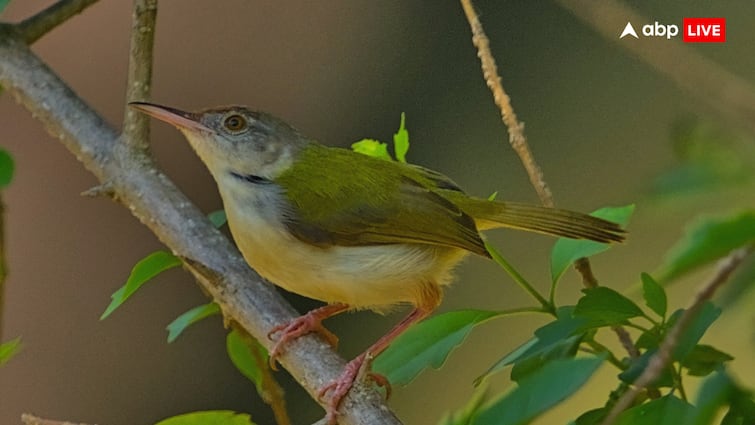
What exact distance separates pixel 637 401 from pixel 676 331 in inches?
16.6

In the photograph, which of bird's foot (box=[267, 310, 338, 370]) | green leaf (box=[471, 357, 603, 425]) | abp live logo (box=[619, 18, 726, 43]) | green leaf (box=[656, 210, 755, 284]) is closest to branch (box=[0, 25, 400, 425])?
bird's foot (box=[267, 310, 338, 370])

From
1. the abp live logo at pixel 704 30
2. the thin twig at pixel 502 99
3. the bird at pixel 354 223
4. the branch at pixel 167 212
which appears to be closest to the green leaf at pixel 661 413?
the branch at pixel 167 212

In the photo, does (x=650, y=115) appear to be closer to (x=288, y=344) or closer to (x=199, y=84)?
(x=199, y=84)

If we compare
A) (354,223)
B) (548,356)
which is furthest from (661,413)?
(354,223)

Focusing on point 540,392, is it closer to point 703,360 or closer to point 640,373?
point 640,373

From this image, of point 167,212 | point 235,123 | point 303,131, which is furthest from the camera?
point 303,131

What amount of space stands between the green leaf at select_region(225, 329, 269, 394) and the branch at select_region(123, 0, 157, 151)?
40cm

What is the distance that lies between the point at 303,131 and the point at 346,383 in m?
2.37

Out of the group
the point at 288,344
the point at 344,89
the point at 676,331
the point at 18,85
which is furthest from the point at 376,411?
the point at 344,89

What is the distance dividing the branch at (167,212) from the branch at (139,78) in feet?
0.08

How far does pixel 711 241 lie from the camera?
447mm

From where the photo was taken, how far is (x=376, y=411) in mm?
1202

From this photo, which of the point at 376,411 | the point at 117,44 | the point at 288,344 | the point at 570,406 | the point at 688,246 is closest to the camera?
the point at 688,246

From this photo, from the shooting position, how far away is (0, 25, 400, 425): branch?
1379 millimetres
